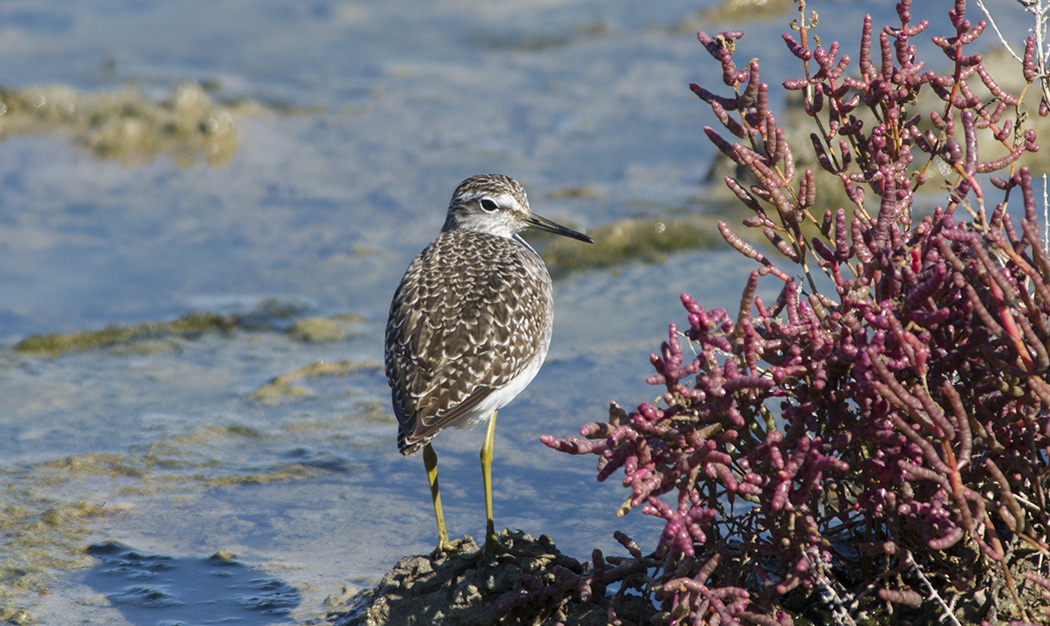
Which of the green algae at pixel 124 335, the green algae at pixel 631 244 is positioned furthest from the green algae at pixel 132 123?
the green algae at pixel 631 244

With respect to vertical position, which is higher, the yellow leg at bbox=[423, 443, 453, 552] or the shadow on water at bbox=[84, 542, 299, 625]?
the yellow leg at bbox=[423, 443, 453, 552]

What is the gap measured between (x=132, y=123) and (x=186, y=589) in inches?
270

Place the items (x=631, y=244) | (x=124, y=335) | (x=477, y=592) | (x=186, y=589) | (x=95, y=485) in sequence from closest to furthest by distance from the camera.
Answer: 1. (x=477, y=592)
2. (x=186, y=589)
3. (x=95, y=485)
4. (x=124, y=335)
5. (x=631, y=244)

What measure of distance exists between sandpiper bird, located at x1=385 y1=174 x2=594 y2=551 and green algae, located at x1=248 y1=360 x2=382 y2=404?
170 cm

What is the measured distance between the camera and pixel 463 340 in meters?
4.84

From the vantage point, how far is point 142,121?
10.7m

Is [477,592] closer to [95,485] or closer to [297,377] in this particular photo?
[95,485]

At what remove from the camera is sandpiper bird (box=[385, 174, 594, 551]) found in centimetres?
467

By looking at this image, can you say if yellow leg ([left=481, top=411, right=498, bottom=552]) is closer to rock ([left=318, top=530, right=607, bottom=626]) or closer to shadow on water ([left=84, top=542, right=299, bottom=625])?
rock ([left=318, top=530, right=607, bottom=626])

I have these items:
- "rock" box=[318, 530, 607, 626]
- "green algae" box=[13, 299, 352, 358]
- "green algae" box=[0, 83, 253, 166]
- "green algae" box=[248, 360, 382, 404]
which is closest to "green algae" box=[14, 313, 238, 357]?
"green algae" box=[13, 299, 352, 358]

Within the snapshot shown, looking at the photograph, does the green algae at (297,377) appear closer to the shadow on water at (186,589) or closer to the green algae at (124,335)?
the green algae at (124,335)

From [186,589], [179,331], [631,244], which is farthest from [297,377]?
[631,244]

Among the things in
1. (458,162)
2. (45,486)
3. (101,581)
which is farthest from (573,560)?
(458,162)

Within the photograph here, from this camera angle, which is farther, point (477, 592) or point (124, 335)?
point (124, 335)
